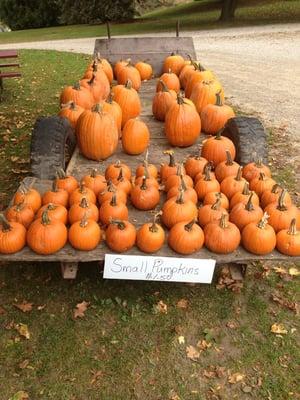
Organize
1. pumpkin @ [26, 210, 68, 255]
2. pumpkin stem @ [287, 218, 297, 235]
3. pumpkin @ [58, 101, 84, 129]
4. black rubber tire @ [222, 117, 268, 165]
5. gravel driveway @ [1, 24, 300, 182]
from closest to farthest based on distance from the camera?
pumpkin @ [26, 210, 68, 255], pumpkin stem @ [287, 218, 297, 235], black rubber tire @ [222, 117, 268, 165], pumpkin @ [58, 101, 84, 129], gravel driveway @ [1, 24, 300, 182]

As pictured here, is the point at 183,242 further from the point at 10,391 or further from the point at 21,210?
the point at 10,391

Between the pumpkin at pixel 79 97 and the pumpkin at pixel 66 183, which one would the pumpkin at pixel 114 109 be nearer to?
the pumpkin at pixel 79 97

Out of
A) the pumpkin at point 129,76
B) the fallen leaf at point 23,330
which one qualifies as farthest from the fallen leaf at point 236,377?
the pumpkin at point 129,76

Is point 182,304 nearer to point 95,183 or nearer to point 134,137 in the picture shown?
point 95,183

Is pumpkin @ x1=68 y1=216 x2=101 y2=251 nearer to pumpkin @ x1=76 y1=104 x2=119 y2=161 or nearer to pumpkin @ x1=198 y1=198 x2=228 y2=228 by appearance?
pumpkin @ x1=198 y1=198 x2=228 y2=228

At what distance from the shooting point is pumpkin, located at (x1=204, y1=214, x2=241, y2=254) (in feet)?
9.21

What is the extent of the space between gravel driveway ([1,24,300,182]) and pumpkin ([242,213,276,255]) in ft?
10.0

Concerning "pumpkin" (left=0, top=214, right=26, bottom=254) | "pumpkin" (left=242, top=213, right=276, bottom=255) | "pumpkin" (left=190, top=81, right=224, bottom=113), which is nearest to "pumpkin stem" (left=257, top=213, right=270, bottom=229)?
"pumpkin" (left=242, top=213, right=276, bottom=255)

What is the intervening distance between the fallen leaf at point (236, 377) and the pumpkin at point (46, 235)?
1.35 m

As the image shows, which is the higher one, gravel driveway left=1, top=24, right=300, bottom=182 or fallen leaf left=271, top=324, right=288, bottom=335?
fallen leaf left=271, top=324, right=288, bottom=335

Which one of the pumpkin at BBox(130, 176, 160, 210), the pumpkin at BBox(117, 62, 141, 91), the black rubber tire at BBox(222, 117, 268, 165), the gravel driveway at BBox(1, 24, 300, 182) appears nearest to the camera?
the pumpkin at BBox(130, 176, 160, 210)

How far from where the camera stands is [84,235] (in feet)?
9.14

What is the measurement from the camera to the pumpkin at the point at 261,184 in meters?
3.37

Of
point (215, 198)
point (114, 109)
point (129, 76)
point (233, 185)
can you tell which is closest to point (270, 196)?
point (233, 185)
